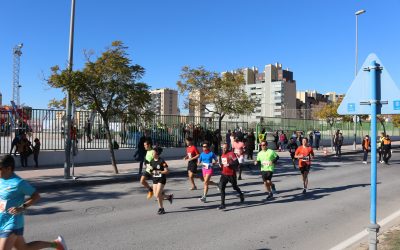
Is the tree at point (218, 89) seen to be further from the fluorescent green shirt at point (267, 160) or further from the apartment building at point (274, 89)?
the apartment building at point (274, 89)

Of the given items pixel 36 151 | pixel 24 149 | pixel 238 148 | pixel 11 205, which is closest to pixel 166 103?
pixel 36 151

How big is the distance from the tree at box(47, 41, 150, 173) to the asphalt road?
3.62 metres

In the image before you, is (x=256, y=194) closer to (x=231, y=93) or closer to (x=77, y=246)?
(x=77, y=246)

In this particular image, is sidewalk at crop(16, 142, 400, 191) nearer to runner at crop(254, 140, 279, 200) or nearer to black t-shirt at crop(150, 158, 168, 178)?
black t-shirt at crop(150, 158, 168, 178)

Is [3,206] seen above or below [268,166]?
above

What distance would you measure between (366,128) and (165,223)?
42604 mm

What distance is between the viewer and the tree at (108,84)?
13945 millimetres

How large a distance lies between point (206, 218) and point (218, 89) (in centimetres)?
1377

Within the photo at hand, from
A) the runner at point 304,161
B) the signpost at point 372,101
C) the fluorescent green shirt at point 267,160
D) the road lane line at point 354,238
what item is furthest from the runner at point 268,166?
the signpost at point 372,101

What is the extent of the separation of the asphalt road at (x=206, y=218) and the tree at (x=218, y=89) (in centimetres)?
909

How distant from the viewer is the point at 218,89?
70.8 ft

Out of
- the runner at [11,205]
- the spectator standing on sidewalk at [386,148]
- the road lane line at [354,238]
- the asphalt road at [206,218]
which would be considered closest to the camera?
the runner at [11,205]

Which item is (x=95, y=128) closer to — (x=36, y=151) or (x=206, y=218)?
(x=36, y=151)

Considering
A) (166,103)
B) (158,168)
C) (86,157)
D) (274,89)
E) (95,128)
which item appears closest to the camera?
(158,168)
